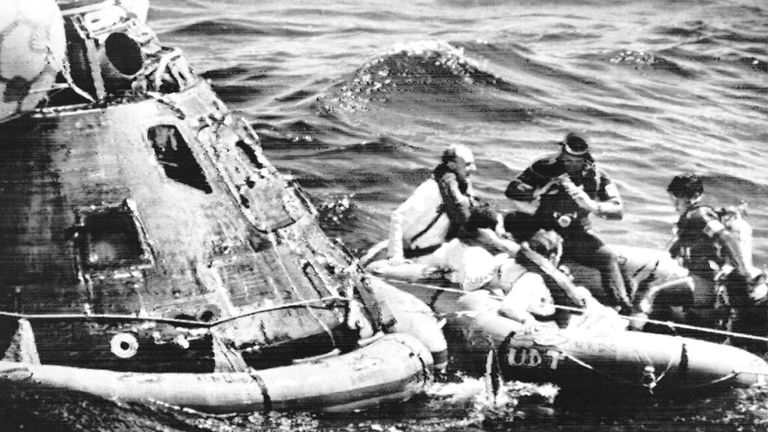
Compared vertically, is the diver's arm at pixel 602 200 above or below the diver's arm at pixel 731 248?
above

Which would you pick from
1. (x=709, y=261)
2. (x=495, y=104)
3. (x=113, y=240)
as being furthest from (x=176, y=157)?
(x=495, y=104)

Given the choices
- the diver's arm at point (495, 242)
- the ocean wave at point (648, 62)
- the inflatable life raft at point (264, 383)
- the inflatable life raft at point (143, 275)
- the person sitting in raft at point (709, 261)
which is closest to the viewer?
the inflatable life raft at point (264, 383)

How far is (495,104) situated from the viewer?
16.5 meters

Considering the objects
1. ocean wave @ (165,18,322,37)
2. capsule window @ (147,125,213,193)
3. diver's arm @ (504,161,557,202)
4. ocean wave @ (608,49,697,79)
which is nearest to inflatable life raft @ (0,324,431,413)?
capsule window @ (147,125,213,193)

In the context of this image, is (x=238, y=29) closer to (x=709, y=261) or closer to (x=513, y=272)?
(x=513, y=272)

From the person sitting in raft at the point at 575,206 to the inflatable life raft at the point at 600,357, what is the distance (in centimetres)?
51

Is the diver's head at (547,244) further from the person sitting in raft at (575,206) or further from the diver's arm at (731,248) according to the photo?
the diver's arm at (731,248)

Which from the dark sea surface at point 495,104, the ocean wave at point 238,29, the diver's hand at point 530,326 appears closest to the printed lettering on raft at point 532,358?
the diver's hand at point 530,326

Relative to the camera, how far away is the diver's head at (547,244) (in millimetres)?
8242

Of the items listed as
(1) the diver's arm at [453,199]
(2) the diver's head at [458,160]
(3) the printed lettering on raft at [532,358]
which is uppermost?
(2) the diver's head at [458,160]

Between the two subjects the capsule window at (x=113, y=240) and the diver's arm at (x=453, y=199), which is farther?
the diver's arm at (x=453, y=199)

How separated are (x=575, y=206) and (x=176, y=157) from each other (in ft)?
12.0

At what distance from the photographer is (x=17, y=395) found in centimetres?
688

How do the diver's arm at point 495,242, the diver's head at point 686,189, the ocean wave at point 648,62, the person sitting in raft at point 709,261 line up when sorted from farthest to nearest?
1. the ocean wave at point 648,62
2. the diver's arm at point 495,242
3. the diver's head at point 686,189
4. the person sitting in raft at point 709,261
